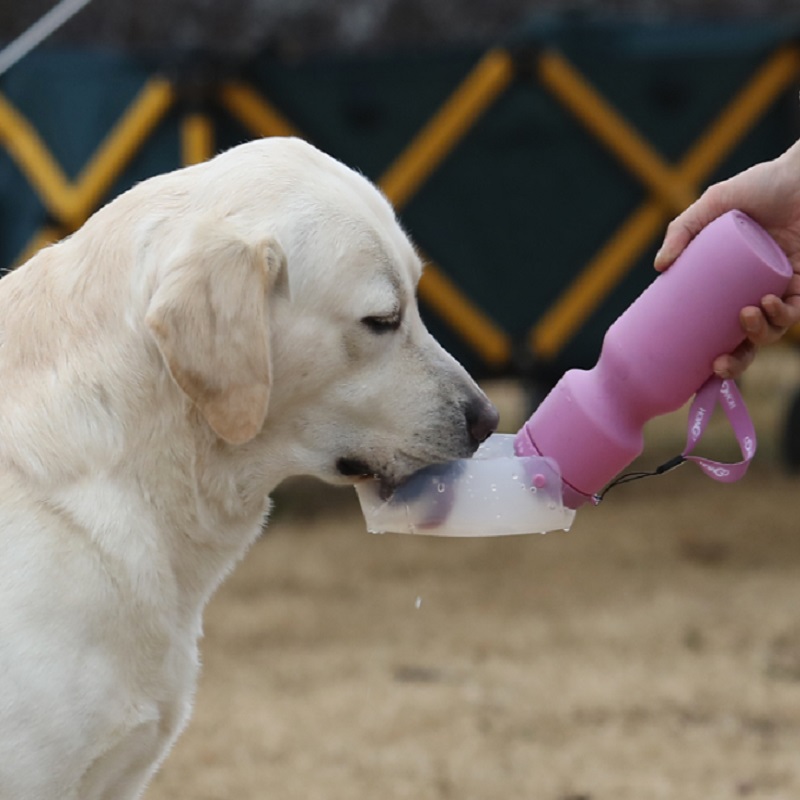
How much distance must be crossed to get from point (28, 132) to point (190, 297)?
4843 mm

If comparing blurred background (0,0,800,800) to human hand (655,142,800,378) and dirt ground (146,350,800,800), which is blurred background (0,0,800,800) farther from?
human hand (655,142,800,378)

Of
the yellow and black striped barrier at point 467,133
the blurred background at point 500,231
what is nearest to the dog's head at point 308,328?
the blurred background at point 500,231

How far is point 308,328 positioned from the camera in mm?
2652

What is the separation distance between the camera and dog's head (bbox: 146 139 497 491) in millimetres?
2477

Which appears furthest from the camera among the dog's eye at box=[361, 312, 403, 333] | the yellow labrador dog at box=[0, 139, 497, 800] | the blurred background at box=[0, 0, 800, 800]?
the blurred background at box=[0, 0, 800, 800]

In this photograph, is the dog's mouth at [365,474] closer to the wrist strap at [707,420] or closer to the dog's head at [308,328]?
the dog's head at [308,328]

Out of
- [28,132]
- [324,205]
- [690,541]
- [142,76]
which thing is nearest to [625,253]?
[690,541]

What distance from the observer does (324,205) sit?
2.65m

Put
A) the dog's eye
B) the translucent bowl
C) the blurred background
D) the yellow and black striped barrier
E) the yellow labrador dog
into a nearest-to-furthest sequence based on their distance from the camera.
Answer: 1. the yellow labrador dog
2. the dog's eye
3. the translucent bowl
4. the blurred background
5. the yellow and black striped barrier

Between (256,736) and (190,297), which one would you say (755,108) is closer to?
(256,736)

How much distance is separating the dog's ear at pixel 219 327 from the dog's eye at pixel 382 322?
24 centimetres

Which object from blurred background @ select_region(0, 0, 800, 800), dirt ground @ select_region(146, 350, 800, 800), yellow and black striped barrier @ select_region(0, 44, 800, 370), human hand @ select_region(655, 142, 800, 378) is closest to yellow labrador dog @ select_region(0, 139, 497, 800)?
human hand @ select_region(655, 142, 800, 378)

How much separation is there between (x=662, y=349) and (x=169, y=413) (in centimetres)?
99

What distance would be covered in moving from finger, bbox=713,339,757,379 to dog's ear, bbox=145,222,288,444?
950 millimetres
